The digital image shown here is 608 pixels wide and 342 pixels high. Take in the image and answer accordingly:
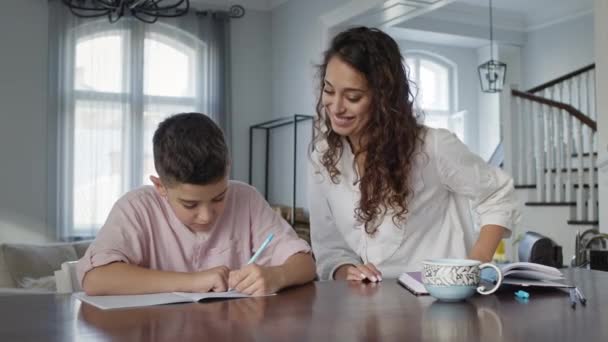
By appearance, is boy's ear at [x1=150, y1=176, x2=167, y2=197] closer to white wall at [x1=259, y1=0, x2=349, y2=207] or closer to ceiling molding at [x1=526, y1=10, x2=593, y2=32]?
white wall at [x1=259, y1=0, x2=349, y2=207]

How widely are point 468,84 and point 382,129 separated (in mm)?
7449

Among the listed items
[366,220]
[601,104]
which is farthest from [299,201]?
[366,220]

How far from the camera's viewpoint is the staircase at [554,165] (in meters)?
5.89

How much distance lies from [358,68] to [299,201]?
14.8 ft

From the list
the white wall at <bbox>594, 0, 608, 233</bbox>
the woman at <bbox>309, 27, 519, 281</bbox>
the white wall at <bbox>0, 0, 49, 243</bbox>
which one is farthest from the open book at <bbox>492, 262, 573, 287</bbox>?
the white wall at <bbox>0, 0, 49, 243</bbox>

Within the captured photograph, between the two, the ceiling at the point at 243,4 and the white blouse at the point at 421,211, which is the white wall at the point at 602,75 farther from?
the ceiling at the point at 243,4

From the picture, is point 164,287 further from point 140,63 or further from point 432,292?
point 140,63

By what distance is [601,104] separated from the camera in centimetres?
410

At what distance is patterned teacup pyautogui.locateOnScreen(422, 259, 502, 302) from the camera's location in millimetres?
1193

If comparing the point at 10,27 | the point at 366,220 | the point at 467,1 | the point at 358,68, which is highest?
the point at 467,1

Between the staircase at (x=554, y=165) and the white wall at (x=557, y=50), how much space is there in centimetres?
87

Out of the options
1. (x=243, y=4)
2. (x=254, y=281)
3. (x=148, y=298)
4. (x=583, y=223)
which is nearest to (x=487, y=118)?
(x=583, y=223)

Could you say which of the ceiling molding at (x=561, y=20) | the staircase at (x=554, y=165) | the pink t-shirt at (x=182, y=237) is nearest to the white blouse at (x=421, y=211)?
the pink t-shirt at (x=182, y=237)

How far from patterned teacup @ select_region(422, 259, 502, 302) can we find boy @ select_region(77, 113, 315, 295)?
0.32m
